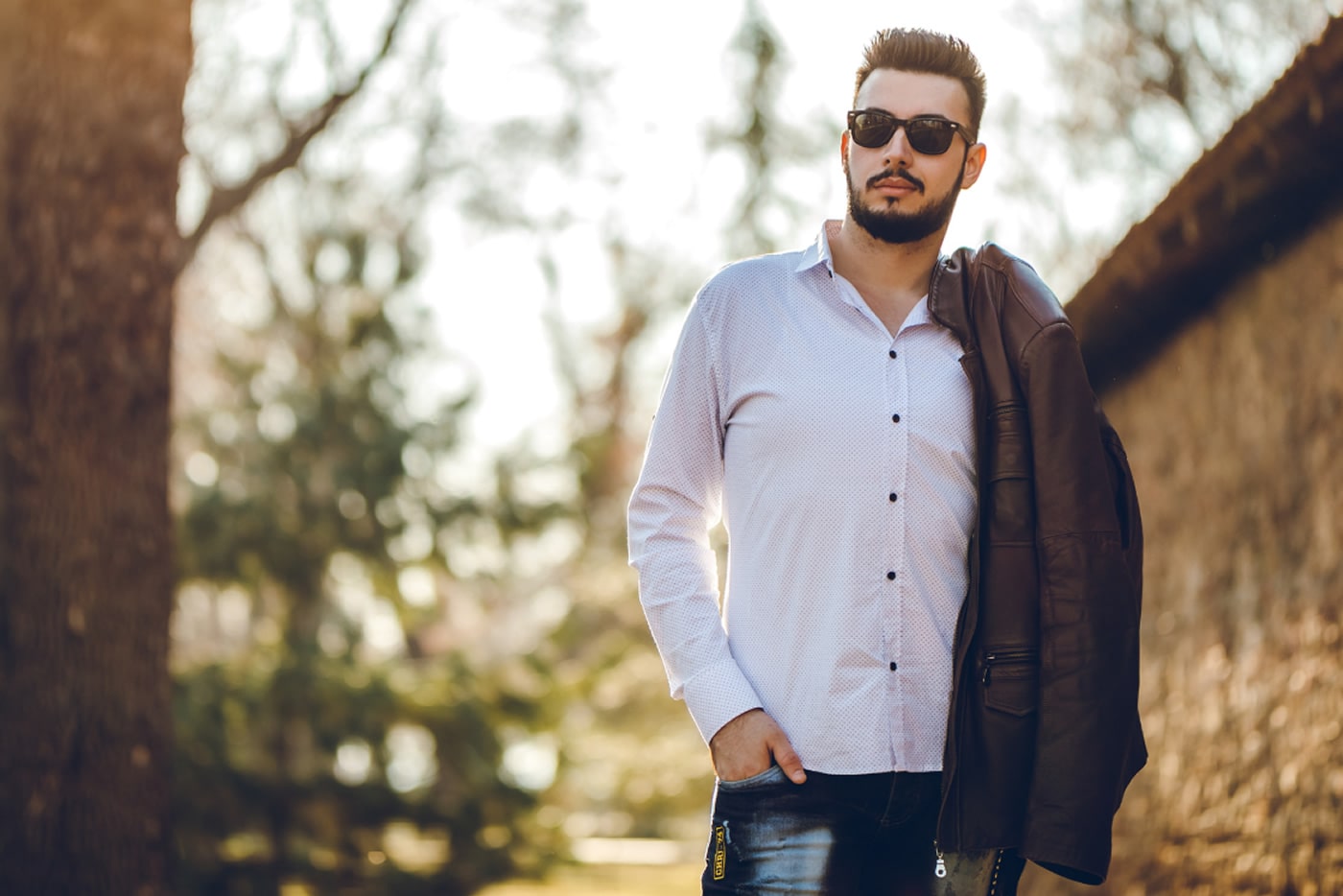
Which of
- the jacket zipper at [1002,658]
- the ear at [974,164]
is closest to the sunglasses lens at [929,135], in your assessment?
the ear at [974,164]

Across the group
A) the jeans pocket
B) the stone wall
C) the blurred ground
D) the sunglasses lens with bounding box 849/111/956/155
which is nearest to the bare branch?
the blurred ground

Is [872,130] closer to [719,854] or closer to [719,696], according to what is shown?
[719,696]

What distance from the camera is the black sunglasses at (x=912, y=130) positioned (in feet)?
8.71

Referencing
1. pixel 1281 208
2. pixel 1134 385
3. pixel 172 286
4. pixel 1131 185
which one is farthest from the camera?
pixel 1131 185

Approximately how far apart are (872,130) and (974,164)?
248mm

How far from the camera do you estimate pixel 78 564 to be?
5434 mm

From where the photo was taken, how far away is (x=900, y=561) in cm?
248

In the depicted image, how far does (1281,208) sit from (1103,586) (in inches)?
113

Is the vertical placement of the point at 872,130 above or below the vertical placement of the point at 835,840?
above

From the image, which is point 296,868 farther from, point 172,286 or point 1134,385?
point 1134,385

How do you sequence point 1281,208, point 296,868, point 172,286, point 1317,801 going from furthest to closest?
point 296,868 → point 172,286 → point 1281,208 → point 1317,801

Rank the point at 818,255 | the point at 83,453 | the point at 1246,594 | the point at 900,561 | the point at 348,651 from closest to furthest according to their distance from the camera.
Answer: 1. the point at 900,561
2. the point at 818,255
3. the point at 1246,594
4. the point at 83,453
5. the point at 348,651

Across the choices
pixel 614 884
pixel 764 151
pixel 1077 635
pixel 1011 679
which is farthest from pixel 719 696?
pixel 764 151

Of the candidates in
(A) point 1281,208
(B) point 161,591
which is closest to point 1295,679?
Answer: (A) point 1281,208
